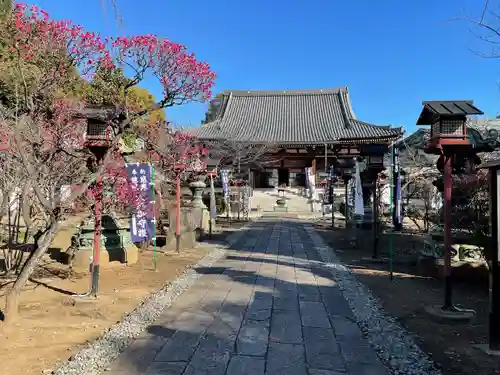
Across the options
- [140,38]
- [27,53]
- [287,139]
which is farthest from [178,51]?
[287,139]

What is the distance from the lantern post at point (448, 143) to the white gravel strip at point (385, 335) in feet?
2.43

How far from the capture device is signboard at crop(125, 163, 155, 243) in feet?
25.6

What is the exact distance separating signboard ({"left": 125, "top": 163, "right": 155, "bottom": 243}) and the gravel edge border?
4.52 feet

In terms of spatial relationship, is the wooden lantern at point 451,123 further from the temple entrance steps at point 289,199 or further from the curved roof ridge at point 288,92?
the curved roof ridge at point 288,92

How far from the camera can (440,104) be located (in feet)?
17.6

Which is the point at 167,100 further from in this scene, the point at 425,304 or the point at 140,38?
the point at 425,304

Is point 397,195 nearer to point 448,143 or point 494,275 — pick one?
point 448,143

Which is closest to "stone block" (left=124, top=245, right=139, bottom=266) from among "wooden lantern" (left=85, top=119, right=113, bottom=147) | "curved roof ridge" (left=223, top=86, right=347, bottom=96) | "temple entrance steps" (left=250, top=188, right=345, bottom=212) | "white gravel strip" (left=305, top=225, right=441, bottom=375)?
"wooden lantern" (left=85, top=119, right=113, bottom=147)

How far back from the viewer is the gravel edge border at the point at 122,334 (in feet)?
11.2

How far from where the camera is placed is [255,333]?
4.30 meters

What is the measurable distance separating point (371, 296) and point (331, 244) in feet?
20.7

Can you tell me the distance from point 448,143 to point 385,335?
2.56 meters

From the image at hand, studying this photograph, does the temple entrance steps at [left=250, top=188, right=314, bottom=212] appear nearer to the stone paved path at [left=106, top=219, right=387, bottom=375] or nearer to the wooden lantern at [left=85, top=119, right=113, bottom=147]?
the stone paved path at [left=106, top=219, right=387, bottom=375]

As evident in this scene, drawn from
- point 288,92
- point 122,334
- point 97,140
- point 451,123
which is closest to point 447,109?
point 451,123
